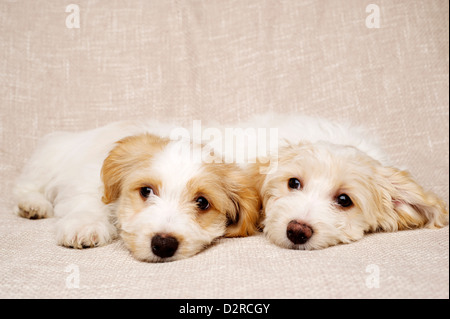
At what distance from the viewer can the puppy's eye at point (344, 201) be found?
7.39 ft

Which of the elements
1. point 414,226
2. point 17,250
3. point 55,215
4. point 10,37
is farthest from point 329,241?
point 10,37

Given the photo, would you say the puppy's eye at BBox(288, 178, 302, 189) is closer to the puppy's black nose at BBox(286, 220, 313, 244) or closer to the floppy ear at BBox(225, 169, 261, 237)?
the floppy ear at BBox(225, 169, 261, 237)

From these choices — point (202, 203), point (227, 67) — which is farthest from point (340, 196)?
point (227, 67)

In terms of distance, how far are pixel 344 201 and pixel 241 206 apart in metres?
0.52

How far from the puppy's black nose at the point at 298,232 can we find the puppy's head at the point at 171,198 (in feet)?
0.89

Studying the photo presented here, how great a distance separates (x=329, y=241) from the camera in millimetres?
2064

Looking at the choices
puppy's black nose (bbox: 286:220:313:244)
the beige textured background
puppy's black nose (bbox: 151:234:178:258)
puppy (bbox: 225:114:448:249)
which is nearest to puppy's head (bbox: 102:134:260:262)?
puppy's black nose (bbox: 151:234:178:258)

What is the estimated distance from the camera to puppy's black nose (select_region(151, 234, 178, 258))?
1.84 meters

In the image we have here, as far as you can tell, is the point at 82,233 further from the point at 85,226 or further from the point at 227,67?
the point at 227,67

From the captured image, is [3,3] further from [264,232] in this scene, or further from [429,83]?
[429,83]

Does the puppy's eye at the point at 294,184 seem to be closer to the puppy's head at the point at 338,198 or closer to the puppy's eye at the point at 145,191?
the puppy's head at the point at 338,198

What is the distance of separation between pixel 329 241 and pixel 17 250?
4.55 ft

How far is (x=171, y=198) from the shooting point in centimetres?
205

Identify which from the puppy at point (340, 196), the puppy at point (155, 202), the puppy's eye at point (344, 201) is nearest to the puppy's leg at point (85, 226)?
the puppy at point (155, 202)
